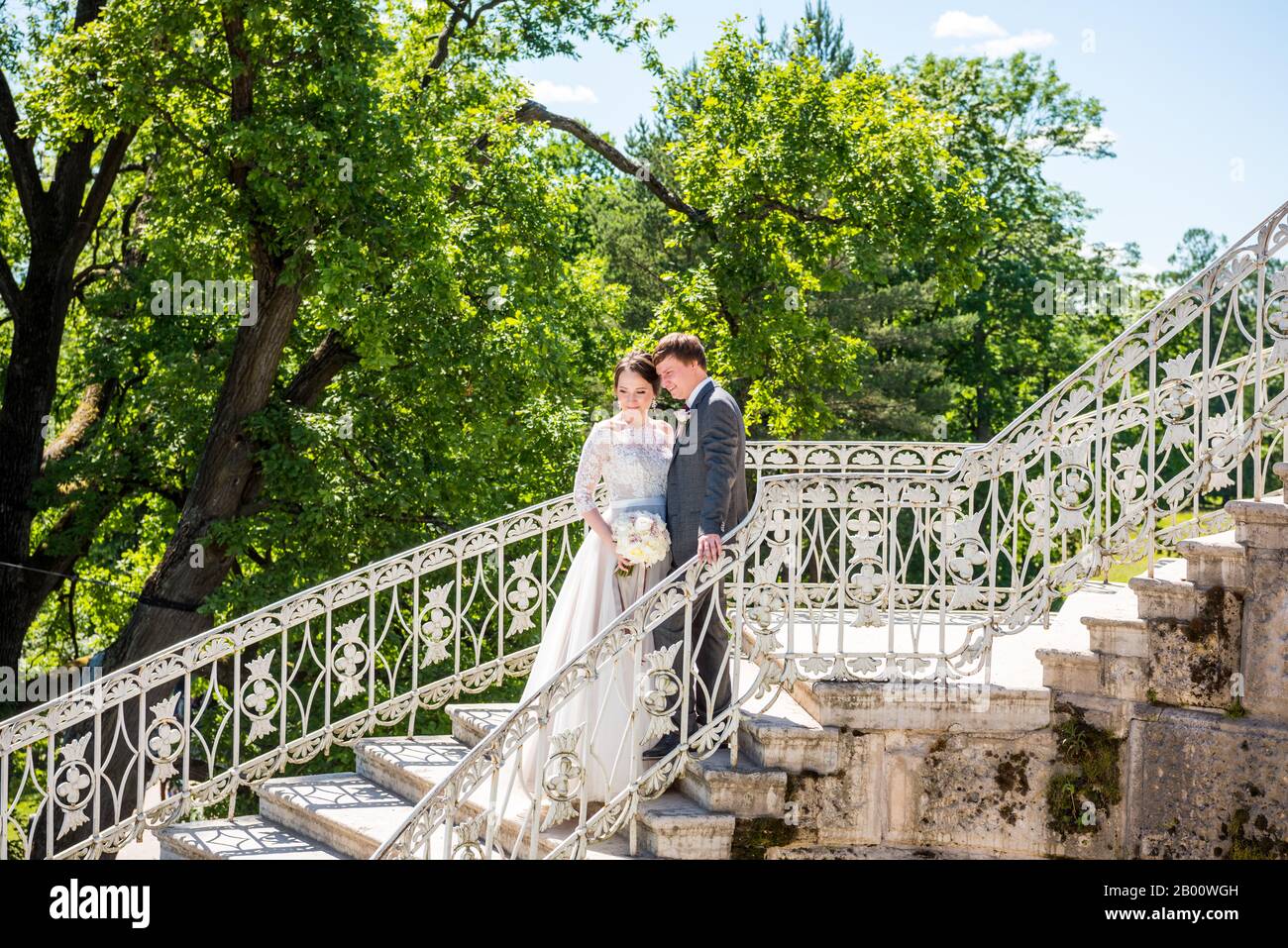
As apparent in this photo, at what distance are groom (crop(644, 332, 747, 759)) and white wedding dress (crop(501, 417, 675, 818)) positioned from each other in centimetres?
17

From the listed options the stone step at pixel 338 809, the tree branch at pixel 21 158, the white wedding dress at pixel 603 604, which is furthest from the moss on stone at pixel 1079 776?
the tree branch at pixel 21 158

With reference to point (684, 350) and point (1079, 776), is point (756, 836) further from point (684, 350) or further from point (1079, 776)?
point (684, 350)

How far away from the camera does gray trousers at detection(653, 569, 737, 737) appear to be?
5.74 m

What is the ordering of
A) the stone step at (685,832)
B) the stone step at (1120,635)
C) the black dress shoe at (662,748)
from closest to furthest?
1. the stone step at (685,832)
2. the stone step at (1120,635)
3. the black dress shoe at (662,748)

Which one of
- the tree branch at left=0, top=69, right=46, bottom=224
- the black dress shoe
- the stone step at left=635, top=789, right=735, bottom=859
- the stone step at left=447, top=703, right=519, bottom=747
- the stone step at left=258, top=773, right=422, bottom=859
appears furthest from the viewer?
the tree branch at left=0, top=69, right=46, bottom=224

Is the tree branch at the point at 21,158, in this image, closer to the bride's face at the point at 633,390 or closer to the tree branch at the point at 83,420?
the tree branch at the point at 83,420

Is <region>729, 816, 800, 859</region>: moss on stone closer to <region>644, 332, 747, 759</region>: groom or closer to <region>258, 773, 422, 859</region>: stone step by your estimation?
<region>644, 332, 747, 759</region>: groom

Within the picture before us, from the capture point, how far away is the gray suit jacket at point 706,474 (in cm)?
562

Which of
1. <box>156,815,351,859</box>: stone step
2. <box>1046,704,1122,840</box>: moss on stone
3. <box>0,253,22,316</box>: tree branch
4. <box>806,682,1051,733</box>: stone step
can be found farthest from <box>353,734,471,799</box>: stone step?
<box>0,253,22,316</box>: tree branch

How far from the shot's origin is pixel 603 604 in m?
6.11

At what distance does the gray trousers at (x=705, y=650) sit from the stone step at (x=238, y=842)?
194 cm

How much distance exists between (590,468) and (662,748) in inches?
57.5
